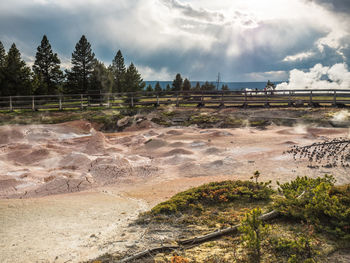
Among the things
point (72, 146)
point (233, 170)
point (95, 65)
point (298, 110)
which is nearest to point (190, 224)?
point (233, 170)

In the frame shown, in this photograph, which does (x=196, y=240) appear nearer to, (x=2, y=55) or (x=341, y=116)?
(x=341, y=116)

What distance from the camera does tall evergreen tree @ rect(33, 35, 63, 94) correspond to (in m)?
49.4

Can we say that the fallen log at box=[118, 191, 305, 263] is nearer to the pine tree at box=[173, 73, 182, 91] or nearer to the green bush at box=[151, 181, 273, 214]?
the green bush at box=[151, 181, 273, 214]

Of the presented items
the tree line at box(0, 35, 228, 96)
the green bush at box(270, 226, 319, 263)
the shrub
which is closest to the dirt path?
the shrub

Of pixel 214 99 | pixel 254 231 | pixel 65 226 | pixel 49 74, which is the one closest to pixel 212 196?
pixel 254 231

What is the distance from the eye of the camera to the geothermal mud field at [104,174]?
4965mm

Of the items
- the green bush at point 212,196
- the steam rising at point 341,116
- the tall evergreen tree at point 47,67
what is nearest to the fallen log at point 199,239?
the green bush at point 212,196

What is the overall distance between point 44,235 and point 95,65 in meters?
49.2

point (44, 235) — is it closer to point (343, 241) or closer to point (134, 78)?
point (343, 241)

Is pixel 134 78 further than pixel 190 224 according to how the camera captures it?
Yes

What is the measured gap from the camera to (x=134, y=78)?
217 ft

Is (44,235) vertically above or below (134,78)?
below

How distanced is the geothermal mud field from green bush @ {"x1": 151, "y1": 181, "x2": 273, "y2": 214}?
34.5 inches

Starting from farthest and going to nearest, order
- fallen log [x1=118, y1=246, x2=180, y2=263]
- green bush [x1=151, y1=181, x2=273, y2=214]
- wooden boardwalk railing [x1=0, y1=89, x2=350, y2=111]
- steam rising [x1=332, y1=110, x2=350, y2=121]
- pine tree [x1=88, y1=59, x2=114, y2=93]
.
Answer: pine tree [x1=88, y1=59, x2=114, y2=93] < wooden boardwalk railing [x1=0, y1=89, x2=350, y2=111] < steam rising [x1=332, y1=110, x2=350, y2=121] < green bush [x1=151, y1=181, x2=273, y2=214] < fallen log [x1=118, y1=246, x2=180, y2=263]
